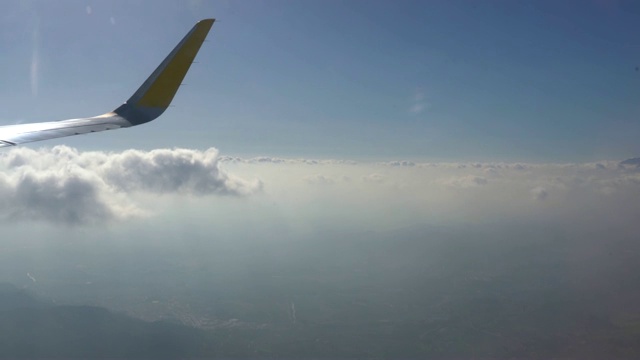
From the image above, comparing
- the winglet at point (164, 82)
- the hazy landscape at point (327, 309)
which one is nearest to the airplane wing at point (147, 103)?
the winglet at point (164, 82)

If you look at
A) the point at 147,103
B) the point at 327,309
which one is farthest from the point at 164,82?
the point at 327,309

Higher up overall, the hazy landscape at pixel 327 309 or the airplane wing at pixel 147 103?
the airplane wing at pixel 147 103

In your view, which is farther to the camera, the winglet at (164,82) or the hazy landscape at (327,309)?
the hazy landscape at (327,309)

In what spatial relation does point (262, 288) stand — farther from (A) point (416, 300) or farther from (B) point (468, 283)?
(B) point (468, 283)

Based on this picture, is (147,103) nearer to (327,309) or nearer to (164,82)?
(164,82)

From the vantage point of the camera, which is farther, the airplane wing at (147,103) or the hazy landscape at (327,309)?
the hazy landscape at (327,309)

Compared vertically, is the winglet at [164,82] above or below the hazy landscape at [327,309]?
above

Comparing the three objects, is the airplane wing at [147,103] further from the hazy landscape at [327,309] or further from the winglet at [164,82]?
the hazy landscape at [327,309]
